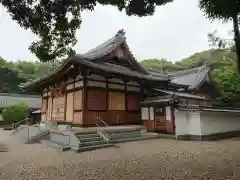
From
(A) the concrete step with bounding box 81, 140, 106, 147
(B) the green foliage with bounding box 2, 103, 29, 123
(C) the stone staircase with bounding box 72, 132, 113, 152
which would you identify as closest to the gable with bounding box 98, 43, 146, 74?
(C) the stone staircase with bounding box 72, 132, 113, 152

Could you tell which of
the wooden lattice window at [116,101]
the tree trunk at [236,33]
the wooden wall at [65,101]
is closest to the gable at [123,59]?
the wooden lattice window at [116,101]

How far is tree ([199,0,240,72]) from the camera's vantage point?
6132 millimetres

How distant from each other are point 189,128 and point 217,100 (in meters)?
12.0

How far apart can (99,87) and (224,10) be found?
10772 mm

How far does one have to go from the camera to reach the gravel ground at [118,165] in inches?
256

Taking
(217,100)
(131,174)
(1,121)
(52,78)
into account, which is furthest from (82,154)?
(1,121)

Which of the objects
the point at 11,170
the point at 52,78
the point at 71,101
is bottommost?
the point at 11,170

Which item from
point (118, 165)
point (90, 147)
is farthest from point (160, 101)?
point (118, 165)

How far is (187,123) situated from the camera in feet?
51.0

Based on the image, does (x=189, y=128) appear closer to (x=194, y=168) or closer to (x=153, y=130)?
(x=153, y=130)

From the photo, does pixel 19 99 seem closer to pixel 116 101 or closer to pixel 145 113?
pixel 116 101

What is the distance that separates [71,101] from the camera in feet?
54.0

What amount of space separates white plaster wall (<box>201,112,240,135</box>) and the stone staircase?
730cm

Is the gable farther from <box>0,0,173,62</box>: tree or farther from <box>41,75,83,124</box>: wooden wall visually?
<box>0,0,173,62</box>: tree
